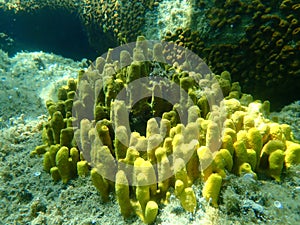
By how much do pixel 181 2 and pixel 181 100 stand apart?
2799 millimetres

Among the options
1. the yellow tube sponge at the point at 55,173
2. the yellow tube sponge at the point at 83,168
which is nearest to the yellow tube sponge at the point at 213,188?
the yellow tube sponge at the point at 83,168

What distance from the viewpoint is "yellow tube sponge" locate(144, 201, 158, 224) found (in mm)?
2035

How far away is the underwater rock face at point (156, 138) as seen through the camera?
84.6 inches

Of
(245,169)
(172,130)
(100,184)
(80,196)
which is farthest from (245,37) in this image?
(80,196)

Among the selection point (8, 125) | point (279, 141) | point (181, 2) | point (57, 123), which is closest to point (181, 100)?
point (279, 141)

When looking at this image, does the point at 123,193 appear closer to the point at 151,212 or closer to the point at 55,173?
the point at 151,212

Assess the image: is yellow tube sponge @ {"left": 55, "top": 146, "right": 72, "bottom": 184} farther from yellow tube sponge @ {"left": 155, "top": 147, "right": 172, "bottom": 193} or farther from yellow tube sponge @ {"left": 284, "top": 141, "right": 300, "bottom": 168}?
yellow tube sponge @ {"left": 284, "top": 141, "right": 300, "bottom": 168}

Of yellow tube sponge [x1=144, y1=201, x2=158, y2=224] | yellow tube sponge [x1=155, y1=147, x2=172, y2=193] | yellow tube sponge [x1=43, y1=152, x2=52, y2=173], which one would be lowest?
yellow tube sponge [x1=144, y1=201, x2=158, y2=224]

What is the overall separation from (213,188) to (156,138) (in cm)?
63

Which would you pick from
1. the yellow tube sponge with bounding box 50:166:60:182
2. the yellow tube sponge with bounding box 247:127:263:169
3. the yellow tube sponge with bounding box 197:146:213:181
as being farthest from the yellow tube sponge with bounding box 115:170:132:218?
the yellow tube sponge with bounding box 247:127:263:169

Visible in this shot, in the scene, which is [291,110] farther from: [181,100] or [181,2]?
[181,2]

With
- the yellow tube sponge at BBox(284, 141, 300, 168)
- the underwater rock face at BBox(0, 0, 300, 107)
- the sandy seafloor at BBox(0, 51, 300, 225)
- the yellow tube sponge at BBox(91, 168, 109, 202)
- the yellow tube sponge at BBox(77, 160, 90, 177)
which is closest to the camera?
the sandy seafloor at BBox(0, 51, 300, 225)

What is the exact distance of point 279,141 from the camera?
2.29 m

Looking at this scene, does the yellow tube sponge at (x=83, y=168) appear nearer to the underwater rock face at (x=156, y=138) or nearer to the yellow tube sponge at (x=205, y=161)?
the underwater rock face at (x=156, y=138)
